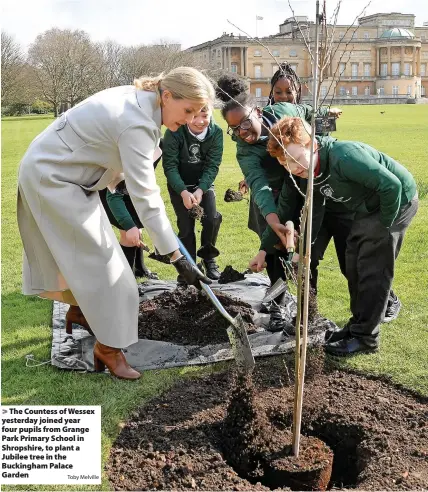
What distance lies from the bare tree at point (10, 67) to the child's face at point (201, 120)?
2747 cm

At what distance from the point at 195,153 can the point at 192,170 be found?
6.4 inches

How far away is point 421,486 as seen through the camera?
2.92 metres

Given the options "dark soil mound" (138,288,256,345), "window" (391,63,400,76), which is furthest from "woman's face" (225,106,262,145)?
"window" (391,63,400,76)

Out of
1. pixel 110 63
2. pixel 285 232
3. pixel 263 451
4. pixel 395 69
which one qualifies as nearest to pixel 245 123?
pixel 285 232

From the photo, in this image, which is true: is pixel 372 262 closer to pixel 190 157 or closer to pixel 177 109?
pixel 177 109

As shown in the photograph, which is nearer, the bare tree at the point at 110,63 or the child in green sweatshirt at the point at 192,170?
the child in green sweatshirt at the point at 192,170

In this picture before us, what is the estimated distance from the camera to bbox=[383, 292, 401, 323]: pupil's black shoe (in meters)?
4.89

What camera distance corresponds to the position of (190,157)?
580cm

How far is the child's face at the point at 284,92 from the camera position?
17.5 feet

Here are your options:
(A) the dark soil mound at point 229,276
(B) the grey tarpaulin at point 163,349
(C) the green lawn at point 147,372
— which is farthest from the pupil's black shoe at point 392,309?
(A) the dark soil mound at point 229,276

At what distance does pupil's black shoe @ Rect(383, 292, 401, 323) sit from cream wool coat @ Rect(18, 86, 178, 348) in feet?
6.70

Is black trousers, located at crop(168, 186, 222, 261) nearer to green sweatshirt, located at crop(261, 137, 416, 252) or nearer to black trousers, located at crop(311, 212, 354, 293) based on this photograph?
black trousers, located at crop(311, 212, 354, 293)

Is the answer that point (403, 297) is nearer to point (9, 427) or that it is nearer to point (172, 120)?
point (172, 120)

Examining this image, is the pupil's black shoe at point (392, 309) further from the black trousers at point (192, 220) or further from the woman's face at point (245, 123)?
the black trousers at point (192, 220)
